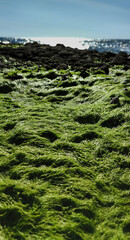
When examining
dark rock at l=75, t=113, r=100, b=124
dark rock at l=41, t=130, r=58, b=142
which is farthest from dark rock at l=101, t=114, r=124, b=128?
dark rock at l=41, t=130, r=58, b=142

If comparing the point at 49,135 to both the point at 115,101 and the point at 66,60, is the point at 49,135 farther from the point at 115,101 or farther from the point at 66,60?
the point at 66,60

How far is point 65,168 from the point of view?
3506mm

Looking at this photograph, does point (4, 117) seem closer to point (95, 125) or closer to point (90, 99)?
point (95, 125)

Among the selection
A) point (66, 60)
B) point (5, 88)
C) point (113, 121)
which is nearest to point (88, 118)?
point (113, 121)

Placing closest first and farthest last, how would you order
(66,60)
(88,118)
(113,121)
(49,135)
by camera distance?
(49,135) < (113,121) < (88,118) < (66,60)

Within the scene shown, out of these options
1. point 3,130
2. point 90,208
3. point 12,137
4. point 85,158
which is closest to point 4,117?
point 3,130

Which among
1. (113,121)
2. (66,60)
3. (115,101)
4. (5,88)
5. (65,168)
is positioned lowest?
(65,168)

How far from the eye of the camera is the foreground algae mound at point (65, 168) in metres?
2.51

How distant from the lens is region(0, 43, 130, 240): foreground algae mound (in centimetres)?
251

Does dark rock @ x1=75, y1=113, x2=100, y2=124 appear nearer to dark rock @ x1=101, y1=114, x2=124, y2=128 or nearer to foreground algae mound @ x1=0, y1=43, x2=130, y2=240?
foreground algae mound @ x1=0, y1=43, x2=130, y2=240

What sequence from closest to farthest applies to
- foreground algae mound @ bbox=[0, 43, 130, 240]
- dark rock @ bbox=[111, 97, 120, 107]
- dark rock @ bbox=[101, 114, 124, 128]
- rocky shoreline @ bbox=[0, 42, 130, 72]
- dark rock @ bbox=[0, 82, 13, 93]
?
1. foreground algae mound @ bbox=[0, 43, 130, 240]
2. dark rock @ bbox=[101, 114, 124, 128]
3. dark rock @ bbox=[111, 97, 120, 107]
4. dark rock @ bbox=[0, 82, 13, 93]
5. rocky shoreline @ bbox=[0, 42, 130, 72]

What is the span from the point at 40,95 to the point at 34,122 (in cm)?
303

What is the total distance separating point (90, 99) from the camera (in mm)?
7191

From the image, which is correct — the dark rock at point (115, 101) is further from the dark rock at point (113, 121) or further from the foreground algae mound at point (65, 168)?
the dark rock at point (113, 121)
